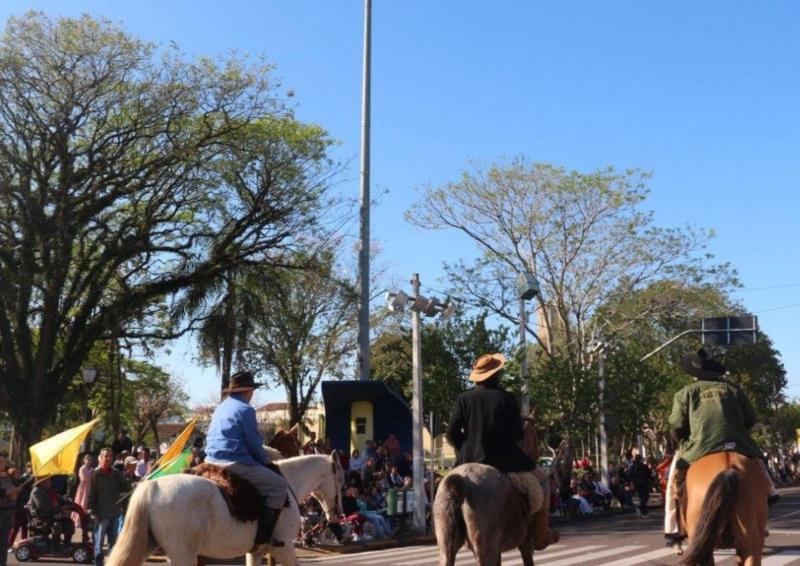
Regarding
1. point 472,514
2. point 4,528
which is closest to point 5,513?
point 4,528

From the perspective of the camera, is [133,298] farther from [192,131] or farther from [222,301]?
[192,131]

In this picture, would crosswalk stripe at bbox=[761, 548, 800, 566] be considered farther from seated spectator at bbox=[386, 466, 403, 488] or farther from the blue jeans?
seated spectator at bbox=[386, 466, 403, 488]

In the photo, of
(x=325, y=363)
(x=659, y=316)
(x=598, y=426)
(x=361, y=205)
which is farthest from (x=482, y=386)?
(x=325, y=363)

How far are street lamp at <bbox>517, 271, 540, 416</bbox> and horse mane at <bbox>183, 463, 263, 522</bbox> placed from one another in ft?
63.3

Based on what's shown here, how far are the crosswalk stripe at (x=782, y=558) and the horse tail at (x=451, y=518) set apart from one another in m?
6.65

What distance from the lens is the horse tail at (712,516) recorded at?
7000 mm

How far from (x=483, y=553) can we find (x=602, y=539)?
39.8 ft

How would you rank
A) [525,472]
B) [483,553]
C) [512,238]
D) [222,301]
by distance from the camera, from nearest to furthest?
[483,553], [525,472], [222,301], [512,238]

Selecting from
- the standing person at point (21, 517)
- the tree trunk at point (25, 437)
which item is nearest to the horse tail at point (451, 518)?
the standing person at point (21, 517)

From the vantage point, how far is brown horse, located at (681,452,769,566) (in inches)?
279

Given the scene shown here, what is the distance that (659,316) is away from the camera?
39.9 metres

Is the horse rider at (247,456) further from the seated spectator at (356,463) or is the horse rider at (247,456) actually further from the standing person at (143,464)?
the seated spectator at (356,463)

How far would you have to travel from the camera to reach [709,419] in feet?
25.5

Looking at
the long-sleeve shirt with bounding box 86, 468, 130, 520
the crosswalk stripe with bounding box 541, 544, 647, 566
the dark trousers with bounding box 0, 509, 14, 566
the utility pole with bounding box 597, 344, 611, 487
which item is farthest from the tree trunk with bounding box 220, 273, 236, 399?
the crosswalk stripe with bounding box 541, 544, 647, 566
